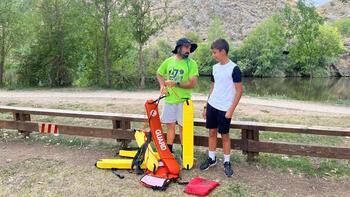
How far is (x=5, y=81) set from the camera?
21359 mm

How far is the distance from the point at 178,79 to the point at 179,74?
79 mm

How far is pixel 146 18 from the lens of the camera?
1955 centimetres

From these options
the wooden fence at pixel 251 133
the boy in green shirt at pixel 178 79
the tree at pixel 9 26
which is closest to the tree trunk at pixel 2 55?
the tree at pixel 9 26

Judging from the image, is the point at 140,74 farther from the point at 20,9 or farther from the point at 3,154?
the point at 3,154

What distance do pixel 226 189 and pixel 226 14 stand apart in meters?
82.7

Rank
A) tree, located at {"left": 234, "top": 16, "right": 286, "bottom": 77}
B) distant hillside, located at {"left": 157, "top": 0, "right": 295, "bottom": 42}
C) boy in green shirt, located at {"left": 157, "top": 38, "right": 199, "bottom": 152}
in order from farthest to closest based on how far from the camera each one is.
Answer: distant hillside, located at {"left": 157, "top": 0, "right": 295, "bottom": 42}
tree, located at {"left": 234, "top": 16, "right": 286, "bottom": 77}
boy in green shirt, located at {"left": 157, "top": 38, "right": 199, "bottom": 152}

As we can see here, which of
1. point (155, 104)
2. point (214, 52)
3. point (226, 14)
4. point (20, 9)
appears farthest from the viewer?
point (226, 14)

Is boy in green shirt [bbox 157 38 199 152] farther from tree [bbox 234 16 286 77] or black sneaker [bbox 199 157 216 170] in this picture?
tree [bbox 234 16 286 77]

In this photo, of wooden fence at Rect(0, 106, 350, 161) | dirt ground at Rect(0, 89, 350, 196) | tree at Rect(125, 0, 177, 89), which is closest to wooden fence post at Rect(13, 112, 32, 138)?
wooden fence at Rect(0, 106, 350, 161)

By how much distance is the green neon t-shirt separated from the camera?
19.4 feet

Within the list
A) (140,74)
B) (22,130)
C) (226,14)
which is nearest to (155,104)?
(22,130)

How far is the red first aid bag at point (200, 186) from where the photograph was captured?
4910mm

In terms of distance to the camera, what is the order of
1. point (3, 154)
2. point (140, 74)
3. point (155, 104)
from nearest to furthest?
1. point (155, 104)
2. point (3, 154)
3. point (140, 74)

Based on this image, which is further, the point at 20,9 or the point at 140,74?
the point at 140,74
